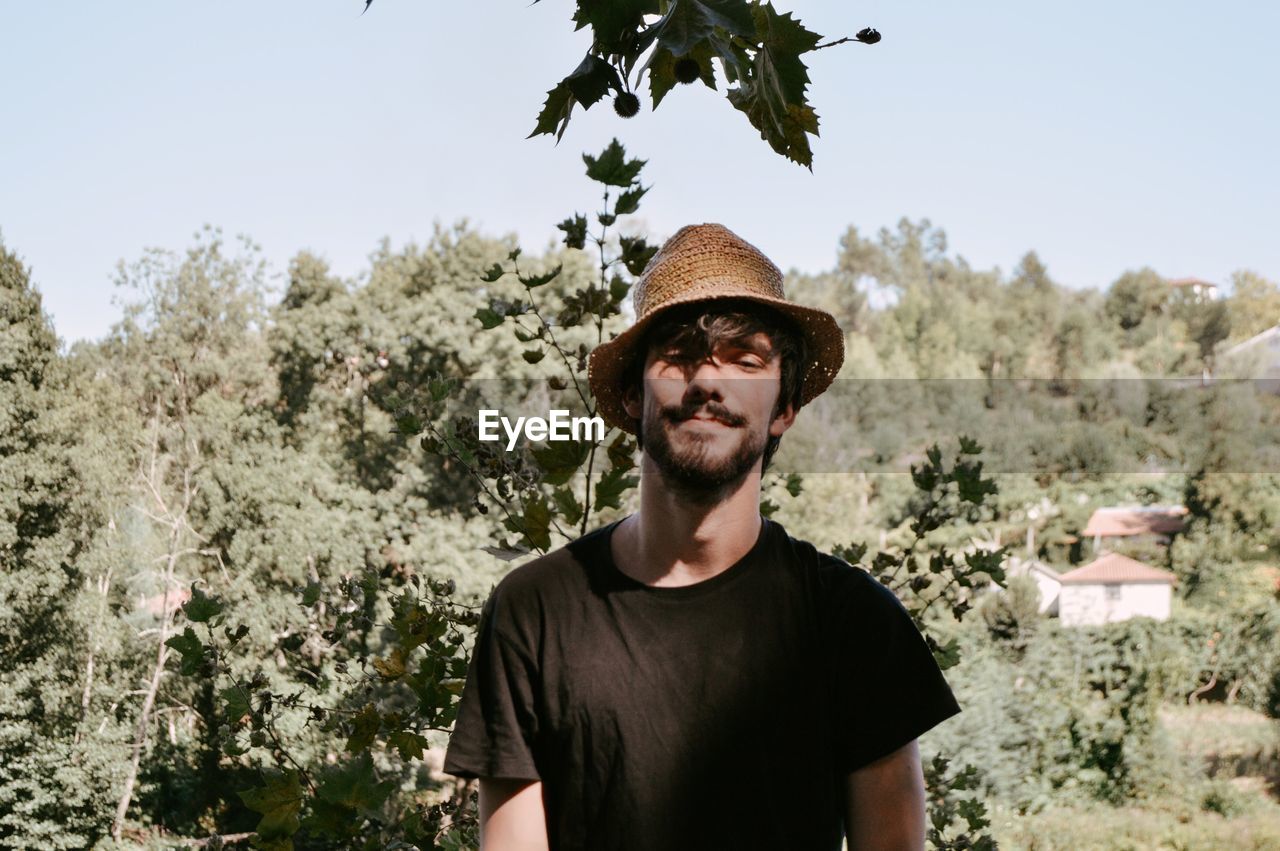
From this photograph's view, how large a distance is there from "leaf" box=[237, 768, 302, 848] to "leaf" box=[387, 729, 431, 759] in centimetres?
15

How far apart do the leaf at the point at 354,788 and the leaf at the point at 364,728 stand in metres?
0.11

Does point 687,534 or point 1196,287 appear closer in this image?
point 687,534

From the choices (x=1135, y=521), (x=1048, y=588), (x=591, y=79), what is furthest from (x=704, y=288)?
(x=1135, y=521)

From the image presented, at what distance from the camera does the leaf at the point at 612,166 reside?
5.72 ft

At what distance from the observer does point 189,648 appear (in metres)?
1.57

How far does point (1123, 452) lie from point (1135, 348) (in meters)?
16.9

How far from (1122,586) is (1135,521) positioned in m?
3.71

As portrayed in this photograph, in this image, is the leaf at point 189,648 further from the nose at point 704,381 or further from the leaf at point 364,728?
the nose at point 704,381

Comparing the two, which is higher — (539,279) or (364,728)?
(539,279)

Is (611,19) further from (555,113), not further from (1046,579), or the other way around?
(1046,579)

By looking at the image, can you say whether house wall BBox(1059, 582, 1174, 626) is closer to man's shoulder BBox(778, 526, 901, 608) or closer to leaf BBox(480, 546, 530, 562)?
leaf BBox(480, 546, 530, 562)

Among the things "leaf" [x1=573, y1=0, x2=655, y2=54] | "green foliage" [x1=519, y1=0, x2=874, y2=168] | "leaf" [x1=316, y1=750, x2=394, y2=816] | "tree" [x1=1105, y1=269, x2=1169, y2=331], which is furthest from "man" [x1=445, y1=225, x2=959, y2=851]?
"tree" [x1=1105, y1=269, x2=1169, y2=331]

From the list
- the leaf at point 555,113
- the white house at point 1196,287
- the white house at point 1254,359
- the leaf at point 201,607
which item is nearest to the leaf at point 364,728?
the leaf at point 201,607

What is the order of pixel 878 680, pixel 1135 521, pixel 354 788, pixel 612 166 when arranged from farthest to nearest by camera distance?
pixel 1135 521 → pixel 612 166 → pixel 354 788 → pixel 878 680
